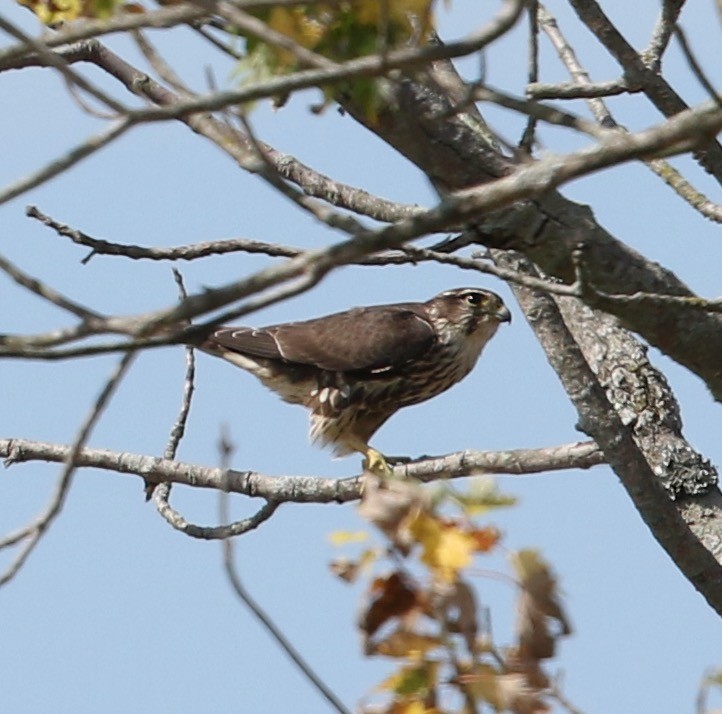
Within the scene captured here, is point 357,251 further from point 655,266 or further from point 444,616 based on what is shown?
point 655,266

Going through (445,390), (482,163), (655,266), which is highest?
(445,390)

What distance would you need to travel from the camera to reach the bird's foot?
289 inches

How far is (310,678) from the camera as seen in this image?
2357mm

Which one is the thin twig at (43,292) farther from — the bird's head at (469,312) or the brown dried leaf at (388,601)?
the bird's head at (469,312)

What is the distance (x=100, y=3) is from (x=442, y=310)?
662cm

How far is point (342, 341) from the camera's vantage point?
8.70 metres

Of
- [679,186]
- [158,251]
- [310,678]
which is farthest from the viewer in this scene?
[158,251]

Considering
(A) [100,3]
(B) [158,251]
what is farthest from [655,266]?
(B) [158,251]

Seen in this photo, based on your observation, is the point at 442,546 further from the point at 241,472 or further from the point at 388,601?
the point at 241,472

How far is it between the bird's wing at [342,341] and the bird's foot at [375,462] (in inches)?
22.2

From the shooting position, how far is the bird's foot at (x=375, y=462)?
7.33 metres

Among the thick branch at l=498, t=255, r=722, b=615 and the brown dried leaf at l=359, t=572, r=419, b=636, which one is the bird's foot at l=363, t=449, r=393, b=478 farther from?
the brown dried leaf at l=359, t=572, r=419, b=636

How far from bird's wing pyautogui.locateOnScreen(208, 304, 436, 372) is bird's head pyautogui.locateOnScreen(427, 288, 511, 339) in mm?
163

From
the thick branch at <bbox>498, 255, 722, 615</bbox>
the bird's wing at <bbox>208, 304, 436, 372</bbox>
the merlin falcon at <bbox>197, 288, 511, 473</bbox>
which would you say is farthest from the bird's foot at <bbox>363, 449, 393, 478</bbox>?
→ the thick branch at <bbox>498, 255, 722, 615</bbox>
